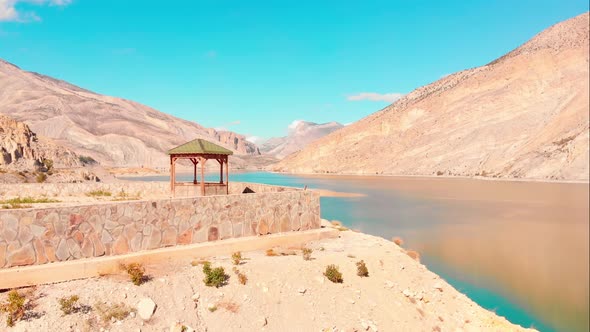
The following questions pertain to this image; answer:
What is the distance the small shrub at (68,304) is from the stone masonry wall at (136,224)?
1792mm

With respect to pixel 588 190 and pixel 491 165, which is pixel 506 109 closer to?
pixel 491 165

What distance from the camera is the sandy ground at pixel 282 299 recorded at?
9.09 meters

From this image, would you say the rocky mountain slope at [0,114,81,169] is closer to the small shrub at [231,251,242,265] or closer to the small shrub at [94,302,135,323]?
the small shrub at [231,251,242,265]

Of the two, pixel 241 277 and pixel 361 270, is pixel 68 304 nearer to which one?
pixel 241 277

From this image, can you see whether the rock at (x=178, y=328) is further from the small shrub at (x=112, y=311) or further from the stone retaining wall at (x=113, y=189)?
the stone retaining wall at (x=113, y=189)

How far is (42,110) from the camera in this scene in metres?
176

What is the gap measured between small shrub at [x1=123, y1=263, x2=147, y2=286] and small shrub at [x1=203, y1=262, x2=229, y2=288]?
1.44 meters

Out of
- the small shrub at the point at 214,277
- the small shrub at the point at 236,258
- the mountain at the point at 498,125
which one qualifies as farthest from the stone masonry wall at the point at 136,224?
the mountain at the point at 498,125

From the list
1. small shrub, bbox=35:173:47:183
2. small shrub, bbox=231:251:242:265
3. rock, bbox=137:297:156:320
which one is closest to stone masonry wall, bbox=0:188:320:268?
small shrub, bbox=231:251:242:265

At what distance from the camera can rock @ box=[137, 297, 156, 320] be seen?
9.12 m

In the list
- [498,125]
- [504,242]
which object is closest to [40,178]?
[504,242]

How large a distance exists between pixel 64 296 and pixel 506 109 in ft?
358

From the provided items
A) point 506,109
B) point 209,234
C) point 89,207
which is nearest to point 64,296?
point 89,207

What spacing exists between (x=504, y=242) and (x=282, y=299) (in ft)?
71.7
